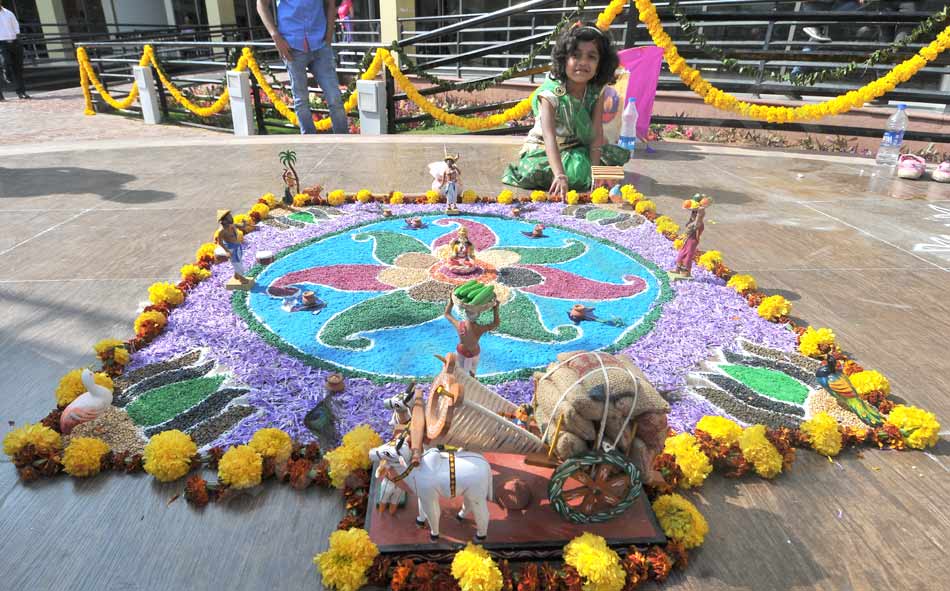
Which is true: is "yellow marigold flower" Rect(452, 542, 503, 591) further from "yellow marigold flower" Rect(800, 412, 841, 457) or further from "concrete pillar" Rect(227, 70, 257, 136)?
"concrete pillar" Rect(227, 70, 257, 136)

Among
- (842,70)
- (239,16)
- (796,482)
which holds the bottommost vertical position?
(796,482)

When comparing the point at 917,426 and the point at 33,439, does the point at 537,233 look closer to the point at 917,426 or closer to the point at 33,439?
the point at 917,426

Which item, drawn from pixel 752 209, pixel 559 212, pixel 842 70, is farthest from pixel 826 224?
pixel 842 70

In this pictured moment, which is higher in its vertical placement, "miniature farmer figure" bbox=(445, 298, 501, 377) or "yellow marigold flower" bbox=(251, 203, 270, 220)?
"miniature farmer figure" bbox=(445, 298, 501, 377)

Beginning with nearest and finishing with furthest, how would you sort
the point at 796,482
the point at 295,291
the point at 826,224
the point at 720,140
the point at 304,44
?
the point at 796,482, the point at 295,291, the point at 826,224, the point at 304,44, the point at 720,140

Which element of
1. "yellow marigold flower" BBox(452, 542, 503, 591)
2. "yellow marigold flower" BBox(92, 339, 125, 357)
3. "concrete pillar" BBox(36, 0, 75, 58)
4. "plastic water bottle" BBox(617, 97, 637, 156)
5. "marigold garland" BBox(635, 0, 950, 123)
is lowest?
"yellow marigold flower" BBox(452, 542, 503, 591)

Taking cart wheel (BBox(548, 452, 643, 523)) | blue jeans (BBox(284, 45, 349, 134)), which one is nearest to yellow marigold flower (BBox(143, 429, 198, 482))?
cart wheel (BBox(548, 452, 643, 523))

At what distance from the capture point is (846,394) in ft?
7.25

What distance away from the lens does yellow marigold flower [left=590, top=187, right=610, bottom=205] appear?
4.89m

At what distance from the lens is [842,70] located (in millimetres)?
6973

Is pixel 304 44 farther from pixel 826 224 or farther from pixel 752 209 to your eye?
pixel 826 224

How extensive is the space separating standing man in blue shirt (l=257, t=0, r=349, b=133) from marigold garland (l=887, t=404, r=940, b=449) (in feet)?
22.8

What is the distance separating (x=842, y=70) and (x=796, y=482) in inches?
273

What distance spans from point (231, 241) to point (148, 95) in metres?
10.1
